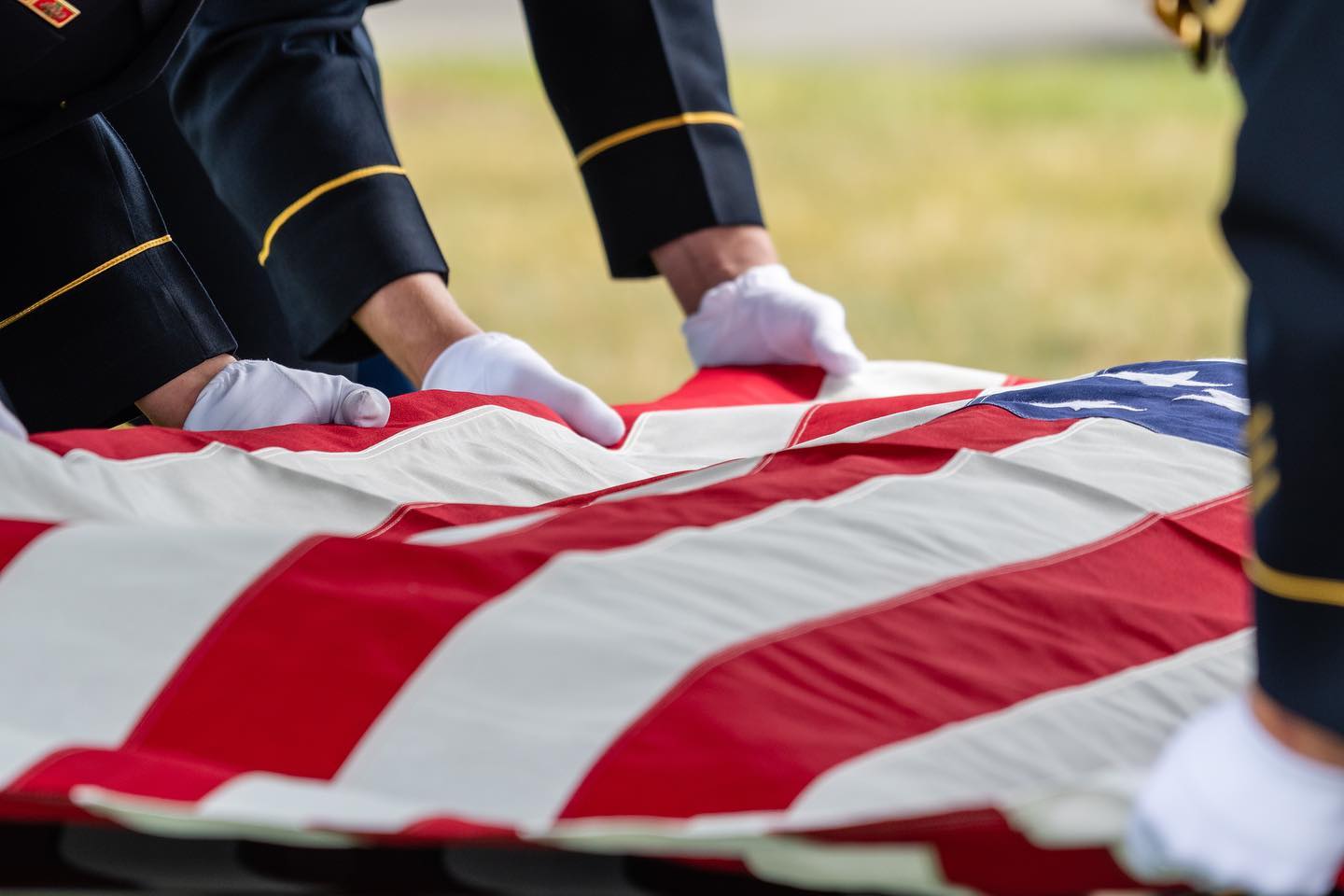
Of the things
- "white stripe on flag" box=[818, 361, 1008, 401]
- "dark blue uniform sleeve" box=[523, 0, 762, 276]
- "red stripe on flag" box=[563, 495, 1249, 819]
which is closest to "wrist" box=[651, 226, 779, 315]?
"dark blue uniform sleeve" box=[523, 0, 762, 276]

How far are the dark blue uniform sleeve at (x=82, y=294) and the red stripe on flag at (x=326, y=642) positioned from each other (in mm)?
464

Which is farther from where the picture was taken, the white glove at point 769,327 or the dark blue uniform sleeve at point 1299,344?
the white glove at point 769,327

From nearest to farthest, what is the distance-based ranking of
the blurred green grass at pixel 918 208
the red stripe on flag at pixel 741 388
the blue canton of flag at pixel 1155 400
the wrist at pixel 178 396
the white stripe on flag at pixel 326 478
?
the white stripe on flag at pixel 326 478
the blue canton of flag at pixel 1155 400
the wrist at pixel 178 396
the red stripe on flag at pixel 741 388
the blurred green grass at pixel 918 208

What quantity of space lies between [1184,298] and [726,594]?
3.13 meters

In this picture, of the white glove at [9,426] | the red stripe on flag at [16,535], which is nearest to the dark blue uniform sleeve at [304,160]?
the white glove at [9,426]

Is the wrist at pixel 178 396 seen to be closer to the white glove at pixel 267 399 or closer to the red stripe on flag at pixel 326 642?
the white glove at pixel 267 399

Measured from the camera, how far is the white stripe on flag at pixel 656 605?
63cm

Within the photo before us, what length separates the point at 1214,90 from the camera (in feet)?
17.0

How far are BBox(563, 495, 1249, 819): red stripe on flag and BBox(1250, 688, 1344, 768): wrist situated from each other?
0.15 metres

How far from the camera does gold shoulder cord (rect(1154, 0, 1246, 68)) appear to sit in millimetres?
617

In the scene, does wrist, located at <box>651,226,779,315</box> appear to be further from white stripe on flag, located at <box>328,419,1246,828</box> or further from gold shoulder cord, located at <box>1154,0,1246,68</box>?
gold shoulder cord, located at <box>1154,0,1246,68</box>

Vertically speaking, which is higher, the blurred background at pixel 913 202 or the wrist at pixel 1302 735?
the wrist at pixel 1302 735

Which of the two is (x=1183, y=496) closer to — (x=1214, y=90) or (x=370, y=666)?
(x=370, y=666)

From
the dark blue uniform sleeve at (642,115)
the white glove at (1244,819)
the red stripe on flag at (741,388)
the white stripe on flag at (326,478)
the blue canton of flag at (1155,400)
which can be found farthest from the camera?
the dark blue uniform sleeve at (642,115)
